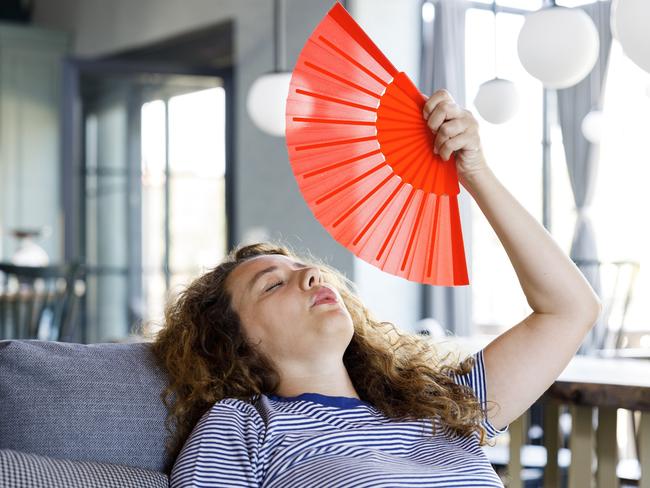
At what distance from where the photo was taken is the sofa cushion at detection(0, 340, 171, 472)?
4.53 ft

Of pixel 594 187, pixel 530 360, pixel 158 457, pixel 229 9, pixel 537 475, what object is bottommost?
pixel 537 475

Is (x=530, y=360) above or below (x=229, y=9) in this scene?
below

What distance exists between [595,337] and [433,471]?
13.2 ft

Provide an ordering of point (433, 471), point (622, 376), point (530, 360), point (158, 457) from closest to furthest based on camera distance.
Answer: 1. point (433, 471)
2. point (158, 457)
3. point (530, 360)
4. point (622, 376)

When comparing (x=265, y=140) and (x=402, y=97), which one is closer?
(x=402, y=97)

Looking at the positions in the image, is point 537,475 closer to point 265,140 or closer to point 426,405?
point 426,405

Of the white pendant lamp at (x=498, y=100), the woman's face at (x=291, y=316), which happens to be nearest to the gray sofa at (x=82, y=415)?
the woman's face at (x=291, y=316)

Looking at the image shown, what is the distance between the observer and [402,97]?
4.82 feet

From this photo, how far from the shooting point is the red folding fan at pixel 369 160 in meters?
1.44

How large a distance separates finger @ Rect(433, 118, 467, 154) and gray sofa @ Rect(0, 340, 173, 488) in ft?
1.93

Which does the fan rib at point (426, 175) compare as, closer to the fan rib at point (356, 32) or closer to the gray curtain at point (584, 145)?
the fan rib at point (356, 32)

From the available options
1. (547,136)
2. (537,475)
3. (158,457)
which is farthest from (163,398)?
(547,136)

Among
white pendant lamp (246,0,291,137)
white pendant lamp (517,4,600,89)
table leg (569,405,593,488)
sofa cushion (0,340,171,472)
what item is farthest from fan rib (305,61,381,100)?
white pendant lamp (246,0,291,137)

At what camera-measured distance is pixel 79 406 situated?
1.41 meters
